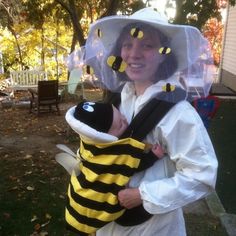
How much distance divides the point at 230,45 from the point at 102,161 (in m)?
13.6

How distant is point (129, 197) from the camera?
168 centimetres

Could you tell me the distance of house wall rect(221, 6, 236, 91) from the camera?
13.3m

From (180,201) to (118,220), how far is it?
14.6 inches

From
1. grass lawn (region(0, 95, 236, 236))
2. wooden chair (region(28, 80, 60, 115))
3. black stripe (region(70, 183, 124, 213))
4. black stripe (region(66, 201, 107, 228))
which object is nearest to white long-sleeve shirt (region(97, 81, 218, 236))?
black stripe (region(70, 183, 124, 213))

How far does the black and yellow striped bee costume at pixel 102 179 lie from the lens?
1657mm

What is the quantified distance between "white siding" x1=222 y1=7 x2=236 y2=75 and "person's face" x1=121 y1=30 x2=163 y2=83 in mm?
11973

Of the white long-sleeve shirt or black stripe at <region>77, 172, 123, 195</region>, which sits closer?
the white long-sleeve shirt

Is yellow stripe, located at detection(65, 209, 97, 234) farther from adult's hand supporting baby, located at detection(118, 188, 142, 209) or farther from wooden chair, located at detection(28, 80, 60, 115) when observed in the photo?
wooden chair, located at detection(28, 80, 60, 115)

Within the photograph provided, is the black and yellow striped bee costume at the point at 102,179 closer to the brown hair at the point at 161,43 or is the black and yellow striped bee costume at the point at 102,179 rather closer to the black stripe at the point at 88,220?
the black stripe at the point at 88,220

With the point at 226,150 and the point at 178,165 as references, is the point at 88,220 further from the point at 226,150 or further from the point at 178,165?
the point at 226,150

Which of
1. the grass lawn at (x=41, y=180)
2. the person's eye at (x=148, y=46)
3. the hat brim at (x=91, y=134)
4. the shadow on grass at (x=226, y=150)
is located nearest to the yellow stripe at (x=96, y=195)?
the hat brim at (x=91, y=134)

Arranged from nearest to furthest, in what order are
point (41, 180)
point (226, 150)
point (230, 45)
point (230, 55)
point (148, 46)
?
point (148, 46), point (41, 180), point (226, 150), point (230, 55), point (230, 45)

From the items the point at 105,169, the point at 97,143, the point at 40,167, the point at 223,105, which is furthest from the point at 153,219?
the point at 223,105

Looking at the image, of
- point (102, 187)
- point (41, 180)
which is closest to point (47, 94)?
point (41, 180)
